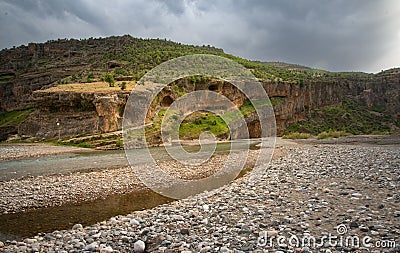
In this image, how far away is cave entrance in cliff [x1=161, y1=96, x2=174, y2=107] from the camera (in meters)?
49.5

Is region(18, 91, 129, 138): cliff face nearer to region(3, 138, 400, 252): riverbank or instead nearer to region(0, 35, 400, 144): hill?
region(0, 35, 400, 144): hill

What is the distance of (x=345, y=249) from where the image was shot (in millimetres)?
4633

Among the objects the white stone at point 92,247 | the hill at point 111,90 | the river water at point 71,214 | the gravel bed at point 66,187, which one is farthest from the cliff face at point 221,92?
the white stone at point 92,247

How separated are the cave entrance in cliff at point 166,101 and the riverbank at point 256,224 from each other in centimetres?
4133

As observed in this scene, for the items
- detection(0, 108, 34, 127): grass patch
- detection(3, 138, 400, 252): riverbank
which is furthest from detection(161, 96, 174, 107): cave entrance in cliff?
detection(0, 108, 34, 127): grass patch

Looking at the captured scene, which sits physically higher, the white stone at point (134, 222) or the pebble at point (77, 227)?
the white stone at point (134, 222)

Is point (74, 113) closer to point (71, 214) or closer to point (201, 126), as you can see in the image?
point (201, 126)

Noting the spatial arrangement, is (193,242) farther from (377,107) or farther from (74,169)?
(377,107)

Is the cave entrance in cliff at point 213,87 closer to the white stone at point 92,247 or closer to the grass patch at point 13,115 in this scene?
the grass patch at point 13,115

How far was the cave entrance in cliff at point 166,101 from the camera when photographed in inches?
1949

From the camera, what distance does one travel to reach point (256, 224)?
20.6 ft

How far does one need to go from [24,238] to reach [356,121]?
258ft

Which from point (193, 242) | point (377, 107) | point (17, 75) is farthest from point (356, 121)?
point (17, 75)

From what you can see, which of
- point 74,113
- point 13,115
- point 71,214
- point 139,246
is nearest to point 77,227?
point 71,214
